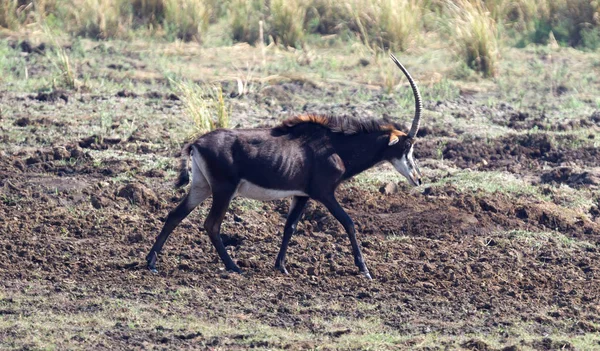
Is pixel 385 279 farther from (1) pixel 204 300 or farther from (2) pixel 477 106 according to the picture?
(2) pixel 477 106

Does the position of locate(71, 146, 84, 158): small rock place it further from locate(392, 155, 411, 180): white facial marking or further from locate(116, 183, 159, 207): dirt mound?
locate(392, 155, 411, 180): white facial marking

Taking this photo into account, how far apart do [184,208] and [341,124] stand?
148 cm

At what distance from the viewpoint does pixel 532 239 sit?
9.88 meters

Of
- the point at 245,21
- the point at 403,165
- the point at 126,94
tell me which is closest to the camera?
the point at 403,165

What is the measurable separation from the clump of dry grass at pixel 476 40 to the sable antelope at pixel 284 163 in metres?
7.29

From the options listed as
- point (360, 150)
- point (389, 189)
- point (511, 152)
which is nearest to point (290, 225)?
point (360, 150)

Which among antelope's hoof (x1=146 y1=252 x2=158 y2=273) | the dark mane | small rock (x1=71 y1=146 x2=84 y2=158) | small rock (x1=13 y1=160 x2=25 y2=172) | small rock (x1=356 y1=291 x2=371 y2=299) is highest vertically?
the dark mane

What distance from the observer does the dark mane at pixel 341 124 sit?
9055 millimetres

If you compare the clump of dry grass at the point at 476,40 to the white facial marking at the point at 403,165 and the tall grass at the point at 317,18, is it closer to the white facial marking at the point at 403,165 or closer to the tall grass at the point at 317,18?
the tall grass at the point at 317,18

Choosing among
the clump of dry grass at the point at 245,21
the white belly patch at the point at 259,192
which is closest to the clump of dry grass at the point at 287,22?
the clump of dry grass at the point at 245,21

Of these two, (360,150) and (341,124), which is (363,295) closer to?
(360,150)

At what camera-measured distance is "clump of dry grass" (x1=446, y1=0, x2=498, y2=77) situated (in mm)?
16234

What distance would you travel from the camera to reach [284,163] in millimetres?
8797

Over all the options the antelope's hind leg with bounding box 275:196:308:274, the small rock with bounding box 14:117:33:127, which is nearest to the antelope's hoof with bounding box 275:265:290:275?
the antelope's hind leg with bounding box 275:196:308:274
